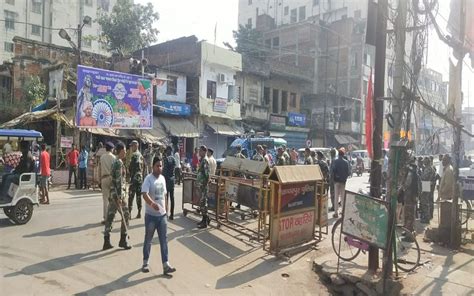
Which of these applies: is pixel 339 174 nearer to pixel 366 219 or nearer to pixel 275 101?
pixel 366 219

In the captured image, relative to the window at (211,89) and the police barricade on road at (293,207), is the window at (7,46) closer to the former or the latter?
the window at (211,89)

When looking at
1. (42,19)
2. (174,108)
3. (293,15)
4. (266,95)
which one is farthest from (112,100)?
(293,15)

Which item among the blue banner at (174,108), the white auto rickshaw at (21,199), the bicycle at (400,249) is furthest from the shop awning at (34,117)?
the bicycle at (400,249)

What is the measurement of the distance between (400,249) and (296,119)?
28.8 meters

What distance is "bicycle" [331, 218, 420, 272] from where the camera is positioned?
670cm

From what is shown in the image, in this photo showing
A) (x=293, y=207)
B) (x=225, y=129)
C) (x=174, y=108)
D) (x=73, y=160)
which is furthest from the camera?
(x=225, y=129)

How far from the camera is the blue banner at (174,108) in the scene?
82.8 ft

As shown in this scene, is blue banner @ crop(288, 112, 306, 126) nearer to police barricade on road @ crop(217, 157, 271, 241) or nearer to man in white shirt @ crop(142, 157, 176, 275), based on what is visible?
police barricade on road @ crop(217, 157, 271, 241)

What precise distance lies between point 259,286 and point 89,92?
1472 centimetres

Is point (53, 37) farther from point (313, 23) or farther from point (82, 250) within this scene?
point (82, 250)

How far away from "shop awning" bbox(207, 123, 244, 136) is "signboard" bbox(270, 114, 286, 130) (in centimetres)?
390

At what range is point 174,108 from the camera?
85.6 ft

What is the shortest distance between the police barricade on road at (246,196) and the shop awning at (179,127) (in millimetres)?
14891

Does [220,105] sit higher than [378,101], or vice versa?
[220,105]
